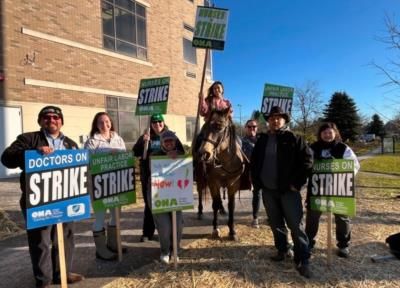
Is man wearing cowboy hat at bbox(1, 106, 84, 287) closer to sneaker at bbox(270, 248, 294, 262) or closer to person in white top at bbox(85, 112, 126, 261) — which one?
person in white top at bbox(85, 112, 126, 261)

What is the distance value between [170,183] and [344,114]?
45.1m

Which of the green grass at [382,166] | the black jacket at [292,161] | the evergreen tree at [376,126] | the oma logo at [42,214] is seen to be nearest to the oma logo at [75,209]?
the oma logo at [42,214]

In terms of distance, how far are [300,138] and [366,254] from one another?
2208 mm

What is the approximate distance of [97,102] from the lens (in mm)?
15492

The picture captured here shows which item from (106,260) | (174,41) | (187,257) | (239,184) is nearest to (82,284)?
(106,260)

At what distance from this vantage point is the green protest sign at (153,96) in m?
6.78

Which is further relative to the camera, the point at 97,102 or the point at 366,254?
the point at 97,102

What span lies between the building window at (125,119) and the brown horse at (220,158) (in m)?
11.0

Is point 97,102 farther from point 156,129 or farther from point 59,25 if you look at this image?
point 156,129

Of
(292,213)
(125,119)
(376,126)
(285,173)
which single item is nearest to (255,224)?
(292,213)

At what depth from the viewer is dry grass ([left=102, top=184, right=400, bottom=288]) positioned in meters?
4.36

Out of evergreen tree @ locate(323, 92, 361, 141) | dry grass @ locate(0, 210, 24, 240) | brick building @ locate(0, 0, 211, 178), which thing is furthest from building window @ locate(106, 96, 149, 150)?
evergreen tree @ locate(323, 92, 361, 141)

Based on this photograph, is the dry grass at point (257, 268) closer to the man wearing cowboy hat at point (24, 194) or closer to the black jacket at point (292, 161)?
the man wearing cowboy hat at point (24, 194)

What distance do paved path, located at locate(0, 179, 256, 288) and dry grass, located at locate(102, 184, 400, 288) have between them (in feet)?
1.04
